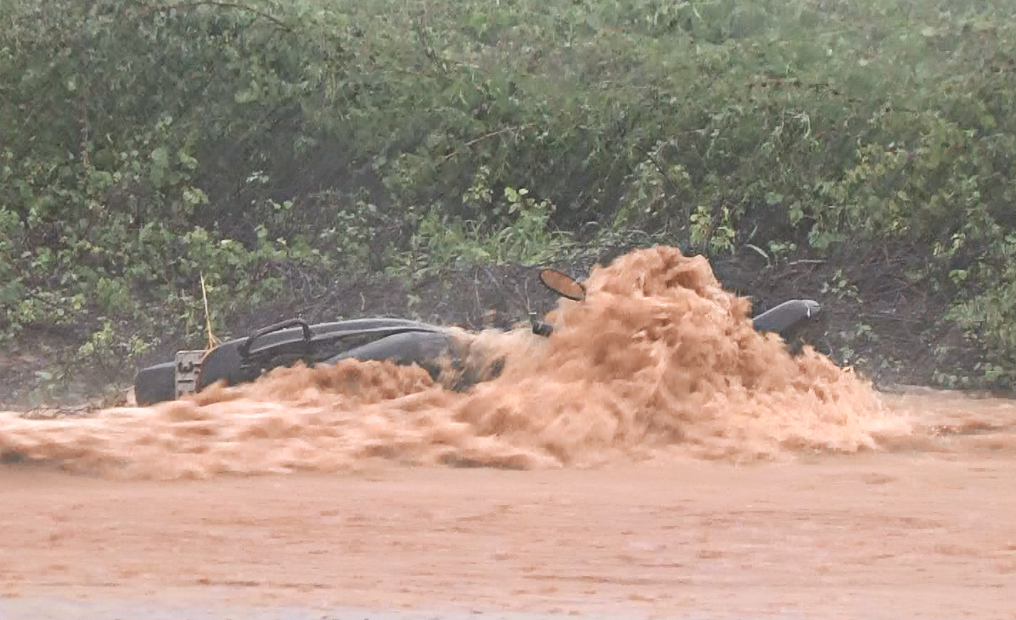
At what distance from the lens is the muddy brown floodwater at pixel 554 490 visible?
5.89 meters

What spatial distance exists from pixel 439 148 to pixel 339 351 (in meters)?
8.12

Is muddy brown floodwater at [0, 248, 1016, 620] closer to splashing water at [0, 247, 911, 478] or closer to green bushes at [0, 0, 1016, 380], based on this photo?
splashing water at [0, 247, 911, 478]

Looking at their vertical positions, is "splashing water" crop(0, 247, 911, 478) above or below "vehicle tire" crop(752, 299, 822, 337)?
below

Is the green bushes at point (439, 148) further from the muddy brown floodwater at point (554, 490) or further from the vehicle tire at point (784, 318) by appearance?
the vehicle tire at point (784, 318)

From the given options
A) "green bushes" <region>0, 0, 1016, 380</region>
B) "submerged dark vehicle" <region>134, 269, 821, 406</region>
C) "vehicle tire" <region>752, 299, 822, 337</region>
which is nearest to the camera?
"submerged dark vehicle" <region>134, 269, 821, 406</region>

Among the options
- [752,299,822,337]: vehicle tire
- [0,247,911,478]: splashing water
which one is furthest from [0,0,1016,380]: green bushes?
[0,247,911,478]: splashing water

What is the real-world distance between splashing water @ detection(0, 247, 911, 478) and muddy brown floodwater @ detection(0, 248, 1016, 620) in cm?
1

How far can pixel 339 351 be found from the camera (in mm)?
9758

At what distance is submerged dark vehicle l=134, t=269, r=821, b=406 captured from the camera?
962cm

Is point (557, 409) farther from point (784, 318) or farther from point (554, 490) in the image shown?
point (784, 318)

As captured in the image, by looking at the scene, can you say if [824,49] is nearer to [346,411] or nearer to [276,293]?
[276,293]

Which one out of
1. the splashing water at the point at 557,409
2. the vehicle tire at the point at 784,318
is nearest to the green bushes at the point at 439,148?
the vehicle tire at the point at 784,318

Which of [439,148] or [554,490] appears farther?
[439,148]

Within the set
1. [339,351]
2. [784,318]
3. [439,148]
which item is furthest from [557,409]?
[439,148]
